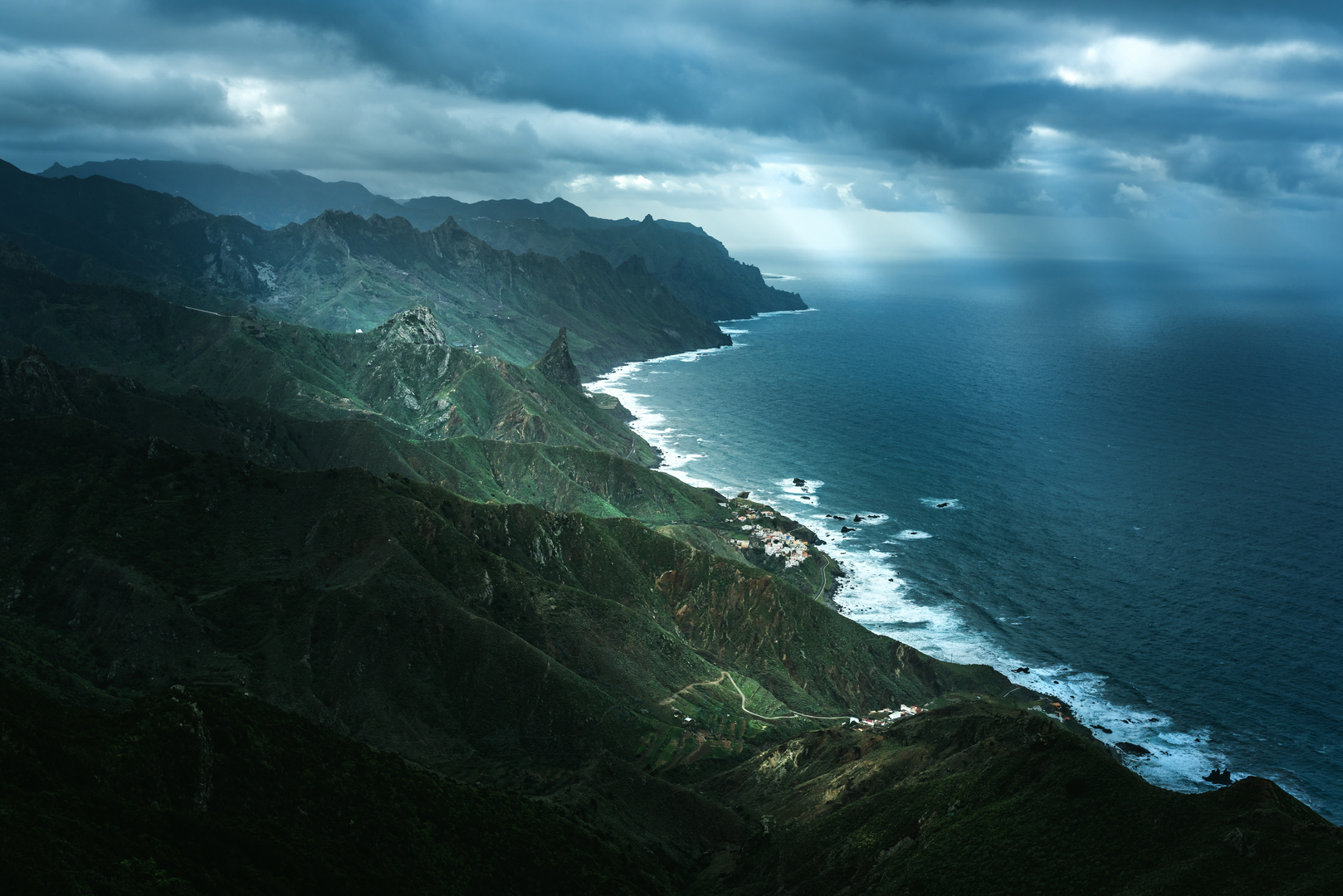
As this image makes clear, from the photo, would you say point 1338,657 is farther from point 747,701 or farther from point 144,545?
point 144,545

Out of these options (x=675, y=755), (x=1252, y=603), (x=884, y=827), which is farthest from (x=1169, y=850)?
(x=1252, y=603)

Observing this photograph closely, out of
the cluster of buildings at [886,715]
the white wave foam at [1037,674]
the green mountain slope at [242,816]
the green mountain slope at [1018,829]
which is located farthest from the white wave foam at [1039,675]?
the green mountain slope at [242,816]

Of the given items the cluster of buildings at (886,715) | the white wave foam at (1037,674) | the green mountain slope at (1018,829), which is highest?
the green mountain slope at (1018,829)

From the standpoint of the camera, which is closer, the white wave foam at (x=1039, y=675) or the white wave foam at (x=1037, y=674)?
the white wave foam at (x=1039, y=675)

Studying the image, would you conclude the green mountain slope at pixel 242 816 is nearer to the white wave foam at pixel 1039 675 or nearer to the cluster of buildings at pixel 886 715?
the cluster of buildings at pixel 886 715

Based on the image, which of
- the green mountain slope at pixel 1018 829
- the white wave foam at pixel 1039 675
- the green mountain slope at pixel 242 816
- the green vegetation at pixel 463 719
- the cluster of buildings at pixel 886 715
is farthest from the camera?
the cluster of buildings at pixel 886 715

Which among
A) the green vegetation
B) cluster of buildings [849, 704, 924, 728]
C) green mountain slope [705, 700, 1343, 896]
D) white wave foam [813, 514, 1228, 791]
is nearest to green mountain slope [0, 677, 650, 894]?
the green vegetation

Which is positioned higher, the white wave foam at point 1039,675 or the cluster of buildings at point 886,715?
the white wave foam at point 1039,675

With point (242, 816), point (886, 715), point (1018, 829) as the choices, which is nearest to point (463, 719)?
point (242, 816)
